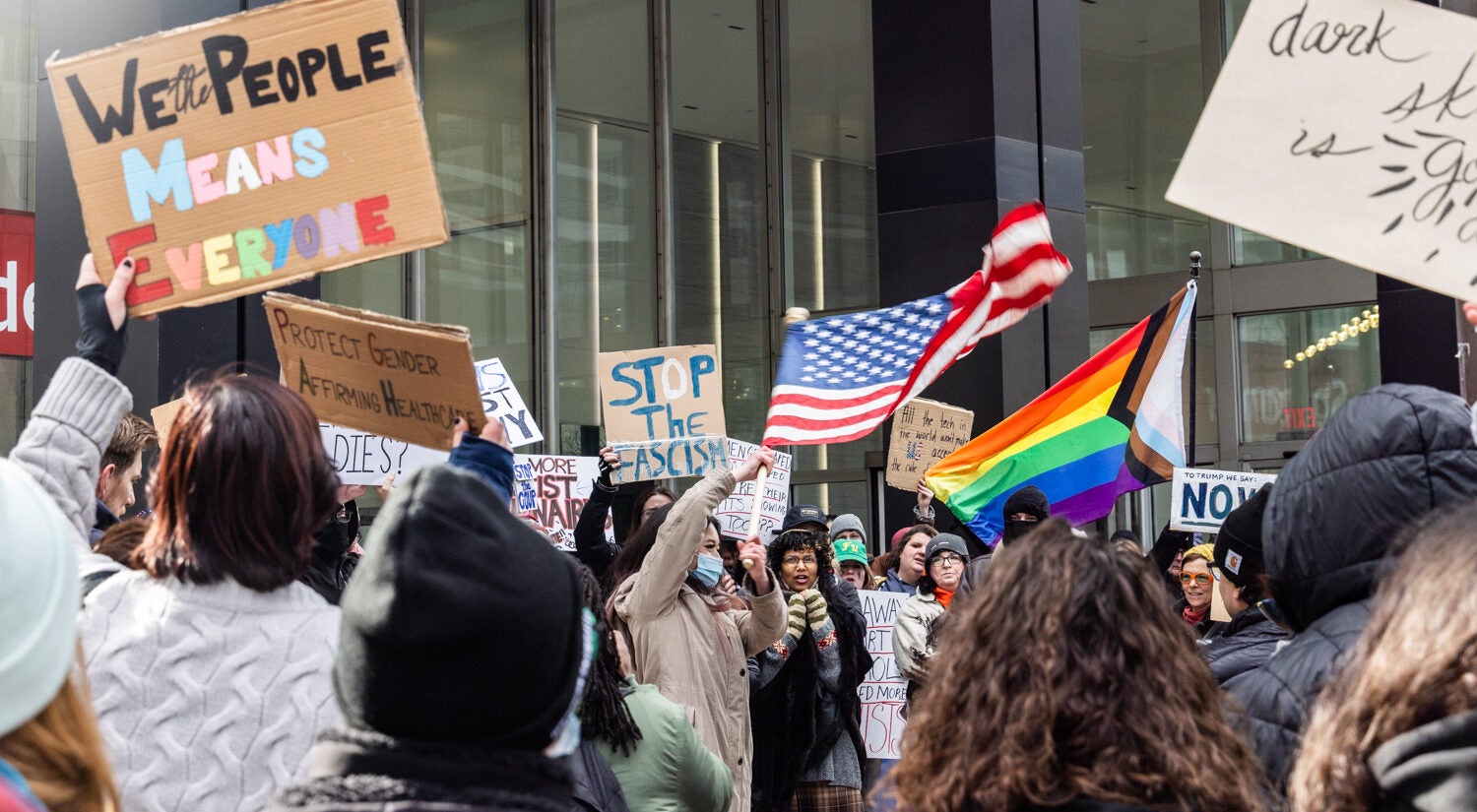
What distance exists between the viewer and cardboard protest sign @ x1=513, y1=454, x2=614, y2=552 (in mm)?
9766

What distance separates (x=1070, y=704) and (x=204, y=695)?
55.1 inches

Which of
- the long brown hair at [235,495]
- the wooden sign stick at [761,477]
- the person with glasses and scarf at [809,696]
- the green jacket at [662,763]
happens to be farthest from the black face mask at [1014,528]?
the long brown hair at [235,495]

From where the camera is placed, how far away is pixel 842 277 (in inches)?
741

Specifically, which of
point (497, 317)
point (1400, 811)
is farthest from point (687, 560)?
point (497, 317)

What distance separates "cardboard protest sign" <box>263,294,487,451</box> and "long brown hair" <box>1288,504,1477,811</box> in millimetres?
2098

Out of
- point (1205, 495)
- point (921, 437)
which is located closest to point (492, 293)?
point (921, 437)

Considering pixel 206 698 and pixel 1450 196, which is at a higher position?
pixel 1450 196

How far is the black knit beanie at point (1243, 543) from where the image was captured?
165 inches

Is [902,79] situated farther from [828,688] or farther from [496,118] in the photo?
[496,118]

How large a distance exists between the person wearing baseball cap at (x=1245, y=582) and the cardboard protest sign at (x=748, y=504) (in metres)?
5.33

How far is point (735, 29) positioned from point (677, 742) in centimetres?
1495

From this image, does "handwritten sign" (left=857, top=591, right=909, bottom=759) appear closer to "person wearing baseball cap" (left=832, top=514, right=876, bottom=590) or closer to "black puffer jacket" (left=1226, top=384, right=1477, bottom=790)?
"person wearing baseball cap" (left=832, top=514, right=876, bottom=590)

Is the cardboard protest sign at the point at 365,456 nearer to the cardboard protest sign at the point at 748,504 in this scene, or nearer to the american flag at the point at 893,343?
the american flag at the point at 893,343

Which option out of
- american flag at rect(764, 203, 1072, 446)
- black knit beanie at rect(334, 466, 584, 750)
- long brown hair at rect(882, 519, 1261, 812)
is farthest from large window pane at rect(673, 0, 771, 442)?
black knit beanie at rect(334, 466, 584, 750)
